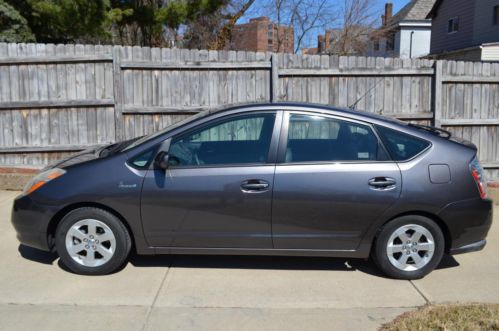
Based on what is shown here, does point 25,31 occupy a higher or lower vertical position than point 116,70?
higher

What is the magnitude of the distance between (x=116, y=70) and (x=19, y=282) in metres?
3.93

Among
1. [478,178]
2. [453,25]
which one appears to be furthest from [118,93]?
[453,25]

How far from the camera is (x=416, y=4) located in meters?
38.6

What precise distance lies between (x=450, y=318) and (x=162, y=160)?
266 centimetres

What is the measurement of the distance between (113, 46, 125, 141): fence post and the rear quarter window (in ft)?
14.5

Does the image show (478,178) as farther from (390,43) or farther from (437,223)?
Answer: (390,43)

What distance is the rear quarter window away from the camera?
14.8ft

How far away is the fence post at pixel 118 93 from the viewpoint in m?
7.49

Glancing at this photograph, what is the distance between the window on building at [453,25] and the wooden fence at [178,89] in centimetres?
1985

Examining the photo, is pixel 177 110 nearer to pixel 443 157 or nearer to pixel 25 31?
pixel 443 157

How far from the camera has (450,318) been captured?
3.71 metres

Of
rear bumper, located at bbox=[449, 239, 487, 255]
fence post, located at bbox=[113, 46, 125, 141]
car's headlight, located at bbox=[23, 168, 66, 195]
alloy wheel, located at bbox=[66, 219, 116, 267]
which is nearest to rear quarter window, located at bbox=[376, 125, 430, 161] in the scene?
rear bumper, located at bbox=[449, 239, 487, 255]

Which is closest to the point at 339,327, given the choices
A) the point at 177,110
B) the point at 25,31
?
the point at 177,110

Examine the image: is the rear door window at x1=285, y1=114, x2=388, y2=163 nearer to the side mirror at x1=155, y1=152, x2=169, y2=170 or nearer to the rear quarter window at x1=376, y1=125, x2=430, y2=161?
the rear quarter window at x1=376, y1=125, x2=430, y2=161
